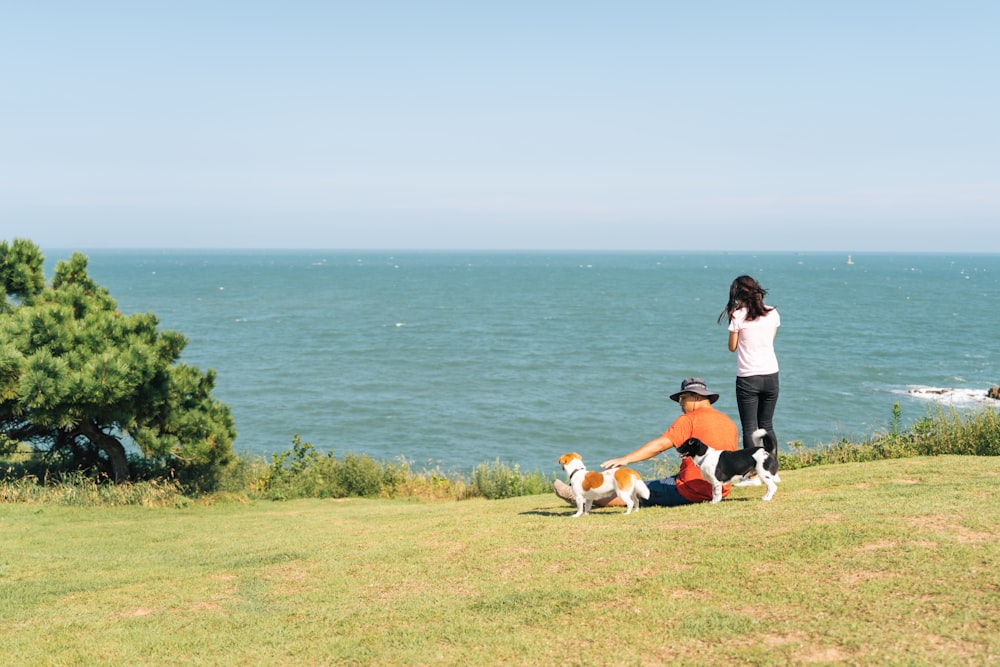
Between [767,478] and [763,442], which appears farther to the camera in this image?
[763,442]

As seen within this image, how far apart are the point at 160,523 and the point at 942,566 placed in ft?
35.4

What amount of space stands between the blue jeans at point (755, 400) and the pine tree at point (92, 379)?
32.3 feet

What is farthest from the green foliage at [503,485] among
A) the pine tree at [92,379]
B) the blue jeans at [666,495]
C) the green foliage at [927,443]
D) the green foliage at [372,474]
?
the blue jeans at [666,495]

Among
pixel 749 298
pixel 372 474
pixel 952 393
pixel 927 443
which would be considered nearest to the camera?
pixel 749 298

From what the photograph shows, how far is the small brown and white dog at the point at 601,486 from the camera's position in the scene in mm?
9398

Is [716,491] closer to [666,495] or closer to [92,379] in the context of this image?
[666,495]

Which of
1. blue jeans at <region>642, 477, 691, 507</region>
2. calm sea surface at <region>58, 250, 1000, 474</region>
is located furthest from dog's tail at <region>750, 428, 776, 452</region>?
calm sea surface at <region>58, 250, 1000, 474</region>

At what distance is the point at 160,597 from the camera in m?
7.90

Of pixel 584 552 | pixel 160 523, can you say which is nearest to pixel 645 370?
pixel 160 523

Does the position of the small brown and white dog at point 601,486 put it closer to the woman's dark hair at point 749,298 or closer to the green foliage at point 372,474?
the woman's dark hair at point 749,298

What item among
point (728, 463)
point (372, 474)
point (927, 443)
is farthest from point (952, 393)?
point (728, 463)

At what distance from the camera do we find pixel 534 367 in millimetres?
55625

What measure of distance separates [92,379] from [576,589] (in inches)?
390

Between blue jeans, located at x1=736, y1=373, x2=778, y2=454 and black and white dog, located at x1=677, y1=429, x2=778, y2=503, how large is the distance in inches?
32.5
